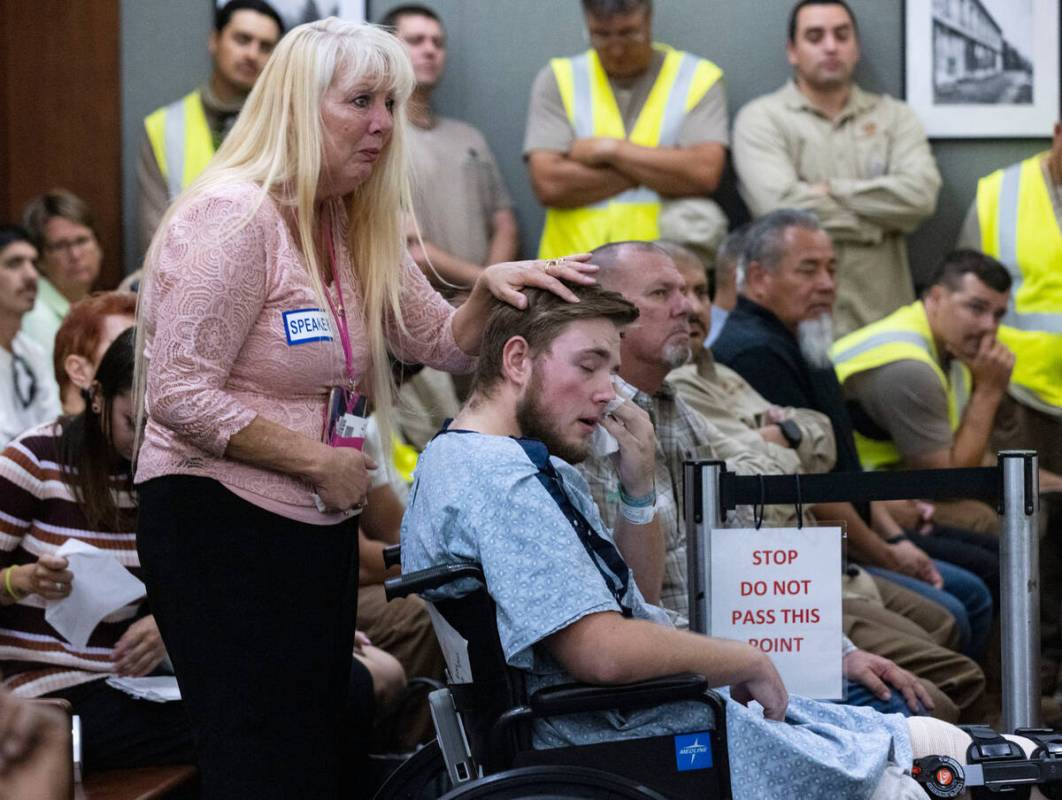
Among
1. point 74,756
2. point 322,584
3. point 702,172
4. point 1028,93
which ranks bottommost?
point 74,756

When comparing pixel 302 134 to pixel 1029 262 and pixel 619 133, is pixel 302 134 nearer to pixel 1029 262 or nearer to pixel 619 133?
pixel 619 133

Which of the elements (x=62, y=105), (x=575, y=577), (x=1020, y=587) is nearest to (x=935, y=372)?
(x=1020, y=587)

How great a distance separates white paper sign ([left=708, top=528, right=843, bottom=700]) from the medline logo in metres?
0.37

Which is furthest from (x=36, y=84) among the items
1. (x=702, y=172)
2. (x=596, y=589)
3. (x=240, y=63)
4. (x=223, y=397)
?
(x=596, y=589)

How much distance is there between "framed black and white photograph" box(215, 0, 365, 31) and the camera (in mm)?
5949

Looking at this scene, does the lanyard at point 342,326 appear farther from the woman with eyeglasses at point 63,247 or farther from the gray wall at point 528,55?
the gray wall at point 528,55

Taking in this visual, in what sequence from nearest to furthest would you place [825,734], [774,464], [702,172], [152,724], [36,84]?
[825,734], [152,724], [774,464], [702,172], [36,84]

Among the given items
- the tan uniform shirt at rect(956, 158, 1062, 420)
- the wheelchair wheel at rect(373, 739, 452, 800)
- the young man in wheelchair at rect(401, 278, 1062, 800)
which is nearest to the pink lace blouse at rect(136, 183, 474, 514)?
the young man in wheelchair at rect(401, 278, 1062, 800)

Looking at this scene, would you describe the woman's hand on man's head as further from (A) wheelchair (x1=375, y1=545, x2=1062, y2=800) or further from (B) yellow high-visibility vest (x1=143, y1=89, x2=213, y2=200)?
(B) yellow high-visibility vest (x1=143, y1=89, x2=213, y2=200)

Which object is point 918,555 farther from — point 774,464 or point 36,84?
point 36,84

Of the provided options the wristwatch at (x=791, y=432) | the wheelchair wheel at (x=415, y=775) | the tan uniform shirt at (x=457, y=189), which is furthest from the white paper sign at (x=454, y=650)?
the tan uniform shirt at (x=457, y=189)

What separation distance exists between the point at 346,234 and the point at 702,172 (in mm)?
3052

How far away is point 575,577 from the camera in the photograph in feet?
7.10

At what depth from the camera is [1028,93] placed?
238 inches
